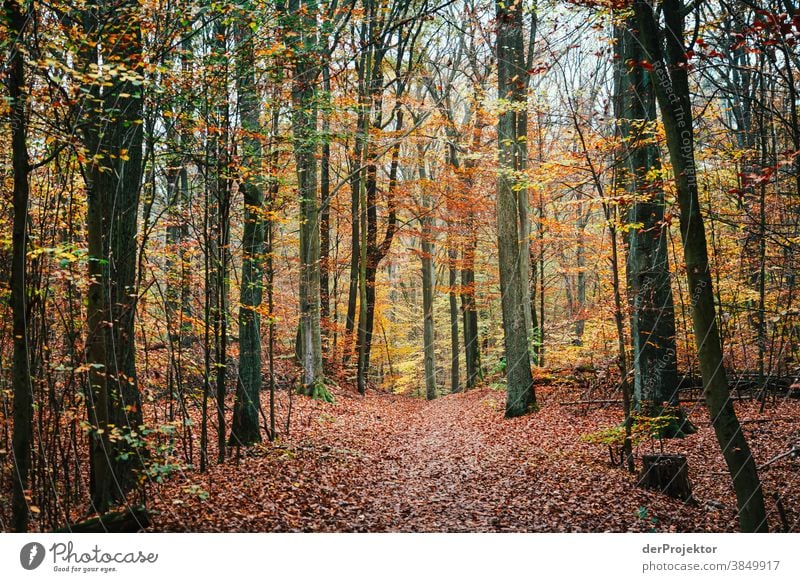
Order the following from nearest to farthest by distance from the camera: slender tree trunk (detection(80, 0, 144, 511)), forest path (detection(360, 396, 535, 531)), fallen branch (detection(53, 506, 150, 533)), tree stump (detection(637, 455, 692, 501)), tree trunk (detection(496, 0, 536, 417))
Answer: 1. fallen branch (detection(53, 506, 150, 533))
2. slender tree trunk (detection(80, 0, 144, 511))
3. forest path (detection(360, 396, 535, 531))
4. tree stump (detection(637, 455, 692, 501))
5. tree trunk (detection(496, 0, 536, 417))

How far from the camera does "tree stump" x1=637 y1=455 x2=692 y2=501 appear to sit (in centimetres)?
650

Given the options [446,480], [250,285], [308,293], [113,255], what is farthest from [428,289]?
[113,255]

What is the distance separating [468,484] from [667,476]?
2490 mm

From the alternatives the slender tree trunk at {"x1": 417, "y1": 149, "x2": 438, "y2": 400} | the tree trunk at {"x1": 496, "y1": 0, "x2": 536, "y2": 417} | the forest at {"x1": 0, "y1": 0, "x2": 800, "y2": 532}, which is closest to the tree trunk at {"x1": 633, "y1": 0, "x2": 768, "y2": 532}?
the forest at {"x1": 0, "y1": 0, "x2": 800, "y2": 532}

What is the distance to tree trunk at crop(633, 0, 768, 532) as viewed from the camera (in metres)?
4.57

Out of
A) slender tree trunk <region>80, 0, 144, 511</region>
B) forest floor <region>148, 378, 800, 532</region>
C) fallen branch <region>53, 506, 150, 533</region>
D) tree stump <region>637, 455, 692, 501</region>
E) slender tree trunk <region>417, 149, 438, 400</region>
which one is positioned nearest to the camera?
fallen branch <region>53, 506, 150, 533</region>

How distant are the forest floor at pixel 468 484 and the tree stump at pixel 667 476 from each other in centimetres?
15

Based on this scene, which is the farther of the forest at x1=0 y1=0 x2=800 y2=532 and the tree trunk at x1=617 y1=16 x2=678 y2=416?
the tree trunk at x1=617 y1=16 x2=678 y2=416

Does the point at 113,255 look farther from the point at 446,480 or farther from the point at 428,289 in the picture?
the point at 428,289

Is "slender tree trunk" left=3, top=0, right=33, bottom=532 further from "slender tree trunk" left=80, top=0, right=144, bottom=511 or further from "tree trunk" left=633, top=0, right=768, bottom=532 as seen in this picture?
"tree trunk" left=633, top=0, right=768, bottom=532
